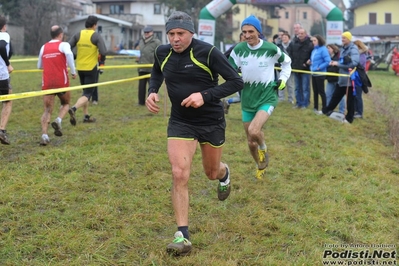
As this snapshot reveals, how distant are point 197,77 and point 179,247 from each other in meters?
1.44

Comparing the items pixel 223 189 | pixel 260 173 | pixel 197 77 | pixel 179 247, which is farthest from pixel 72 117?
Answer: pixel 179 247

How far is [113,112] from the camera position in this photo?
12.2 metres

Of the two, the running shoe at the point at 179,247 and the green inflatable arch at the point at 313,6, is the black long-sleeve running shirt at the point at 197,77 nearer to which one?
the running shoe at the point at 179,247

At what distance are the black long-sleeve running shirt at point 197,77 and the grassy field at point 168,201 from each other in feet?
3.71

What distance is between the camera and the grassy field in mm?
4441

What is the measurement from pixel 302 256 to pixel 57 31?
570 cm

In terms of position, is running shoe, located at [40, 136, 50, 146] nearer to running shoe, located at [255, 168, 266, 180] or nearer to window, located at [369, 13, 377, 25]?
running shoe, located at [255, 168, 266, 180]

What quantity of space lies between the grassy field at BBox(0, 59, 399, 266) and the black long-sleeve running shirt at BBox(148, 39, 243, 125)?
3.71ft

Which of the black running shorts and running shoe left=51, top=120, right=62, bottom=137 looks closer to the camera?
the black running shorts

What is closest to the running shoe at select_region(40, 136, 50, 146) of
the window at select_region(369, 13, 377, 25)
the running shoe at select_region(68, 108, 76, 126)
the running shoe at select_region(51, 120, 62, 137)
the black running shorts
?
the running shoe at select_region(51, 120, 62, 137)

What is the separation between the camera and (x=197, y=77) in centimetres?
457

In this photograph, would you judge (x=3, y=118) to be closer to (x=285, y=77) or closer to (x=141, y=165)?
(x=141, y=165)

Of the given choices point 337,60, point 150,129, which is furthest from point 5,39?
point 337,60

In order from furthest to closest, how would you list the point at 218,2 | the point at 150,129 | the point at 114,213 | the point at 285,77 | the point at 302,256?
→ 1. the point at 218,2
2. the point at 150,129
3. the point at 285,77
4. the point at 114,213
5. the point at 302,256
